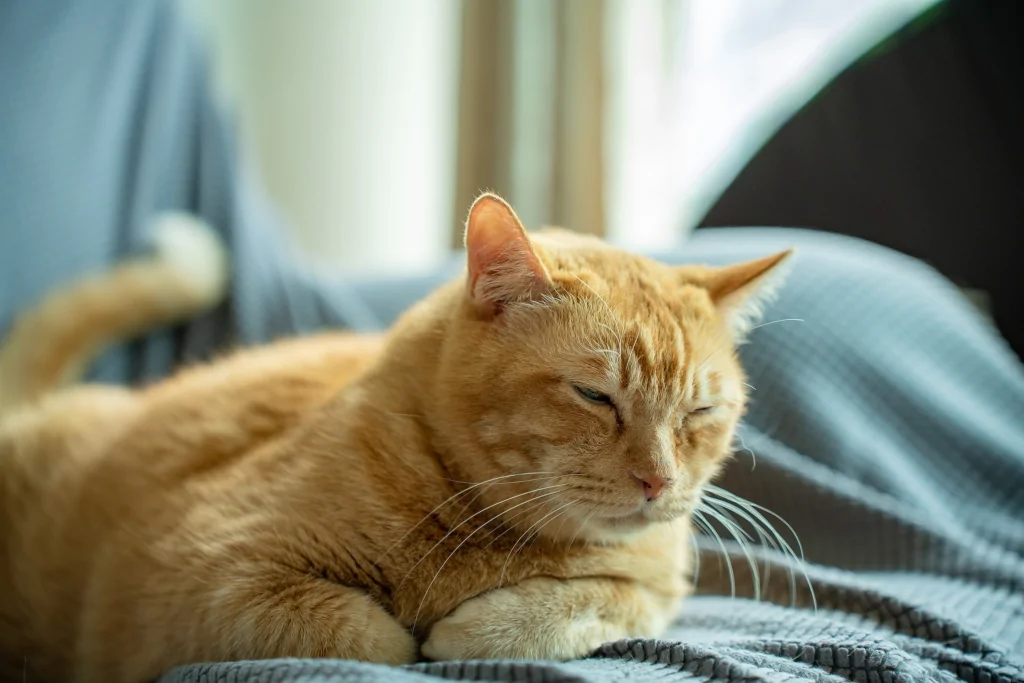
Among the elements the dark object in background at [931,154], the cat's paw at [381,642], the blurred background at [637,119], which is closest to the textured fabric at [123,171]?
the blurred background at [637,119]

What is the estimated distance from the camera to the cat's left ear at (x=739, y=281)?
3.14 feet

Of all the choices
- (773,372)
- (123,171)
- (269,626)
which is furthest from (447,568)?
(123,171)

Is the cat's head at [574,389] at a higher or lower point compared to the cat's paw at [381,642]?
higher

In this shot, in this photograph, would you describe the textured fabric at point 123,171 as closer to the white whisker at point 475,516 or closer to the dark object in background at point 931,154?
the white whisker at point 475,516

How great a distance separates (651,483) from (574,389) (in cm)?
13

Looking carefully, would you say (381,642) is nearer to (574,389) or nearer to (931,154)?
(574,389)

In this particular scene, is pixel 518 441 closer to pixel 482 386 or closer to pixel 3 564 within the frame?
pixel 482 386

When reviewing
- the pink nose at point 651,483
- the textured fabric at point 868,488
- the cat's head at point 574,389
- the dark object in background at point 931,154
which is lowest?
the textured fabric at point 868,488

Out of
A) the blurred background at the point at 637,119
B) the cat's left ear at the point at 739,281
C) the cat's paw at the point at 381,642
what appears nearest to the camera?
the cat's paw at the point at 381,642

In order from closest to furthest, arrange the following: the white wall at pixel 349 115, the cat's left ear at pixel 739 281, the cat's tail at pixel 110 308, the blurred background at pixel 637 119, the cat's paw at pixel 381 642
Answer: the cat's paw at pixel 381 642 < the cat's left ear at pixel 739 281 < the cat's tail at pixel 110 308 < the blurred background at pixel 637 119 < the white wall at pixel 349 115

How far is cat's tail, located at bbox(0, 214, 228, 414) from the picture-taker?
1412 mm

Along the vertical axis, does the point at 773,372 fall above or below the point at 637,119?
below

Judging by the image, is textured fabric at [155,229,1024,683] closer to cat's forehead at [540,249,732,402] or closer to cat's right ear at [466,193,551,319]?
cat's forehead at [540,249,732,402]

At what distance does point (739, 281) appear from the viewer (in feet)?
3.17
